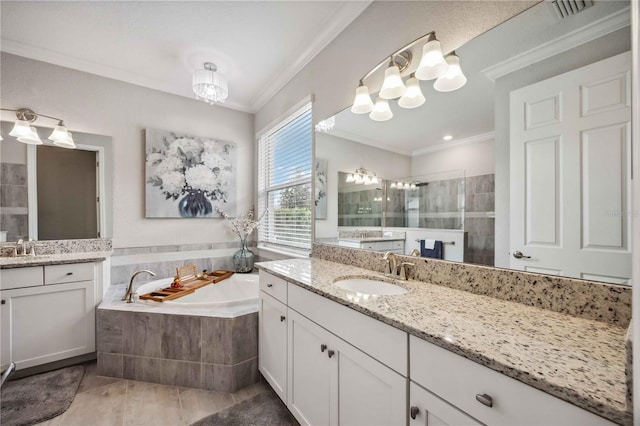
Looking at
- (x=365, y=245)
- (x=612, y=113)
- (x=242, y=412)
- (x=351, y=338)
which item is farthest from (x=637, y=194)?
(x=242, y=412)

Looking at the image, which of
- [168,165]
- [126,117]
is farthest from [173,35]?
[168,165]

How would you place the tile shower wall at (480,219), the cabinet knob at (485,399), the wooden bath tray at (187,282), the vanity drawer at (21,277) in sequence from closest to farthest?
the cabinet knob at (485,399) < the tile shower wall at (480,219) < the vanity drawer at (21,277) < the wooden bath tray at (187,282)

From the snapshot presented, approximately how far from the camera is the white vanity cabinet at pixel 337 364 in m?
0.84

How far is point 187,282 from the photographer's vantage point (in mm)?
2518

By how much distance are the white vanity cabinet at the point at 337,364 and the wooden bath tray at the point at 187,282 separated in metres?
1.05

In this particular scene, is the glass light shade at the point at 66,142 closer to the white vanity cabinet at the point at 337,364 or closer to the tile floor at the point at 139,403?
the tile floor at the point at 139,403

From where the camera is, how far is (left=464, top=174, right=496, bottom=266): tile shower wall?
109 centimetres

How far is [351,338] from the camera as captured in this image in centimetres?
100

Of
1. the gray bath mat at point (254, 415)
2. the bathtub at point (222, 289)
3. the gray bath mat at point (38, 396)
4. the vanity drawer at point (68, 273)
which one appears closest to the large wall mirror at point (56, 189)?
the vanity drawer at point (68, 273)

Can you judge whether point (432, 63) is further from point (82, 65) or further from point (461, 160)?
point (82, 65)

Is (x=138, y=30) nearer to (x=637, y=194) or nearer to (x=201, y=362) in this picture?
(x=201, y=362)

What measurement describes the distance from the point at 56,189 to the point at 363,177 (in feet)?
8.75

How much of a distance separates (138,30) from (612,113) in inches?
108

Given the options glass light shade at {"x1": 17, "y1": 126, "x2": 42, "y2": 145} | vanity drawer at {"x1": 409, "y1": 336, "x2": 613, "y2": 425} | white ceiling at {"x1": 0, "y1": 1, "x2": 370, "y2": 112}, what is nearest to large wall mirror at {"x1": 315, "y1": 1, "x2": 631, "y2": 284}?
vanity drawer at {"x1": 409, "y1": 336, "x2": 613, "y2": 425}
